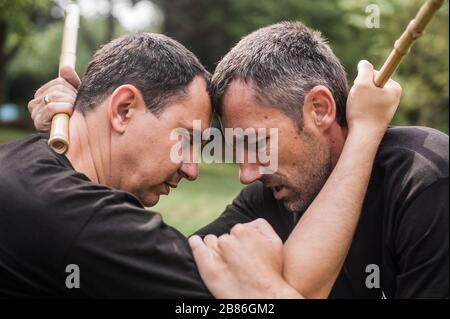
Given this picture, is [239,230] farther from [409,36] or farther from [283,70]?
[409,36]

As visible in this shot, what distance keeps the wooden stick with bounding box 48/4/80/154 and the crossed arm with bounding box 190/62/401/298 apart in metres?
0.86

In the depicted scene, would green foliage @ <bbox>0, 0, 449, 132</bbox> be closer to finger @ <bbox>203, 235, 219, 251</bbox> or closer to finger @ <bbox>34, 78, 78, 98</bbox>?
finger @ <bbox>34, 78, 78, 98</bbox>

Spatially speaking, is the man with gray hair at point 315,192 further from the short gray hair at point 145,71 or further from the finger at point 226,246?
the short gray hair at point 145,71

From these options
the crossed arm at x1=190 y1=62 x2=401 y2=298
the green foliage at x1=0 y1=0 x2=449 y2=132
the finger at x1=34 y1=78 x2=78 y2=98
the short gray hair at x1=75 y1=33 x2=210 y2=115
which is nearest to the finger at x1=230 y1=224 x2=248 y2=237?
the crossed arm at x1=190 y1=62 x2=401 y2=298

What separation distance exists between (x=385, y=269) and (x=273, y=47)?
1471 mm

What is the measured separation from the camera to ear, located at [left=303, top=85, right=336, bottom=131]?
3939mm

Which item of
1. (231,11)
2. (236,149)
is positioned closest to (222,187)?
(231,11)

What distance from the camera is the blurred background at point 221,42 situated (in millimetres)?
17625

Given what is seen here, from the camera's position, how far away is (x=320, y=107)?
3.99 metres

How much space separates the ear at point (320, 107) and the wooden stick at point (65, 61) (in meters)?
1.39

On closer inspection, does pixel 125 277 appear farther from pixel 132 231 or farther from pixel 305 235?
pixel 305 235

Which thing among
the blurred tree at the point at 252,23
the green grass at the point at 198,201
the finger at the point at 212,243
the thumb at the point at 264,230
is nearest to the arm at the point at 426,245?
the thumb at the point at 264,230

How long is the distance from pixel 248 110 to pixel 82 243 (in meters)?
1.33

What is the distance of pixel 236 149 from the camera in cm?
406
